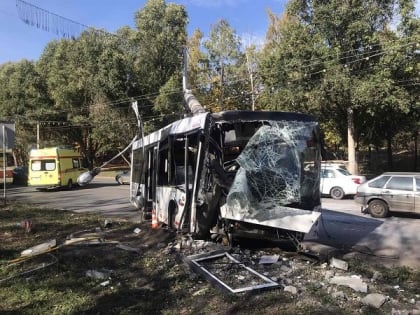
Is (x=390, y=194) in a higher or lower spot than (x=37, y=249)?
higher

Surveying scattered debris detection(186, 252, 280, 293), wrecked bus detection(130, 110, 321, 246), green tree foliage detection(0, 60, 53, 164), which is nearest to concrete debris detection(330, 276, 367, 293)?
scattered debris detection(186, 252, 280, 293)

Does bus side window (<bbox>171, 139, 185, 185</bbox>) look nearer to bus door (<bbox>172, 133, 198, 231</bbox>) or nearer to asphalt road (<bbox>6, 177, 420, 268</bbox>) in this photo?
bus door (<bbox>172, 133, 198, 231</bbox>)

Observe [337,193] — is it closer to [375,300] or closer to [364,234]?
[364,234]

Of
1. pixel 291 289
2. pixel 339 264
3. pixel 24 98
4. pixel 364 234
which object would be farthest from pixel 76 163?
pixel 291 289

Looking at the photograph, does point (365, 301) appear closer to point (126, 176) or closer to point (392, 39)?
point (392, 39)

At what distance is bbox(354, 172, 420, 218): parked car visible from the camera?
48.6ft

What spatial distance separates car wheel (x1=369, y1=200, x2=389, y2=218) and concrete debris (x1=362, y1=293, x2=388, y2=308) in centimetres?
1021

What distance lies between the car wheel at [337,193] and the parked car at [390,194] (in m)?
6.25

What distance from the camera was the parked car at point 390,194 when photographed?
1481 cm

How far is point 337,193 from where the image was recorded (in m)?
22.4

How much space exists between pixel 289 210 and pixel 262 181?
69 cm

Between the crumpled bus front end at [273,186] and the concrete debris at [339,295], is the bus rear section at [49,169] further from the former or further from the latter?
the concrete debris at [339,295]

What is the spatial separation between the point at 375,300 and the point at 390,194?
10.4 meters

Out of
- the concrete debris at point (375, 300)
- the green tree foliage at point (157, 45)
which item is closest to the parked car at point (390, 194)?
the concrete debris at point (375, 300)
